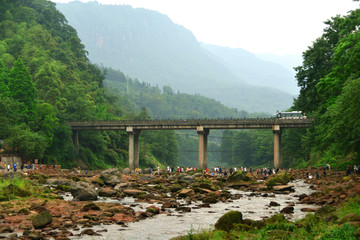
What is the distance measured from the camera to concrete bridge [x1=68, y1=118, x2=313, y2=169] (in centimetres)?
8950

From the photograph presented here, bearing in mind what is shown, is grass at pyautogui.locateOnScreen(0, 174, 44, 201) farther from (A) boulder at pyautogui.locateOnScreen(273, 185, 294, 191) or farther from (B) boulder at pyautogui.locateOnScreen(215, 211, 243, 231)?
(A) boulder at pyautogui.locateOnScreen(273, 185, 294, 191)

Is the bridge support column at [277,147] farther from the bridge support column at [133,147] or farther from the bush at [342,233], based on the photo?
the bush at [342,233]

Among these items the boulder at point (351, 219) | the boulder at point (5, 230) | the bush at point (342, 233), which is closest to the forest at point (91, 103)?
the boulder at point (351, 219)

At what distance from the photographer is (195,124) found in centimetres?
9581

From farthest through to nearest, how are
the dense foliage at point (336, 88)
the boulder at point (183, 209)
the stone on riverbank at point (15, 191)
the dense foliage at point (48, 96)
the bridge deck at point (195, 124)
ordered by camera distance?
the bridge deck at point (195, 124) → the dense foliage at point (48, 96) → the dense foliage at point (336, 88) → the stone on riverbank at point (15, 191) → the boulder at point (183, 209)

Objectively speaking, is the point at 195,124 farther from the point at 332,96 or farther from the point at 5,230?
the point at 5,230

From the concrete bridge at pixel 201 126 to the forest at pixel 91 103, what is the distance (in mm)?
5052

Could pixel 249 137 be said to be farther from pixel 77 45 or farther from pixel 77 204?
pixel 77 204

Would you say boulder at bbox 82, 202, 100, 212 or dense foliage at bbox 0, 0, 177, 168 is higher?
dense foliage at bbox 0, 0, 177, 168

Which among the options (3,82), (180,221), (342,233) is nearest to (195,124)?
(3,82)

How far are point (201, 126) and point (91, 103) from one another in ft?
141

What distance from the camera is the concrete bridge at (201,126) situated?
89.5m

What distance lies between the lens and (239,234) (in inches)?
778

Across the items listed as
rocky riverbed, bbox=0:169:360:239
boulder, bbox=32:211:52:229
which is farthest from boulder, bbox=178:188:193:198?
boulder, bbox=32:211:52:229
